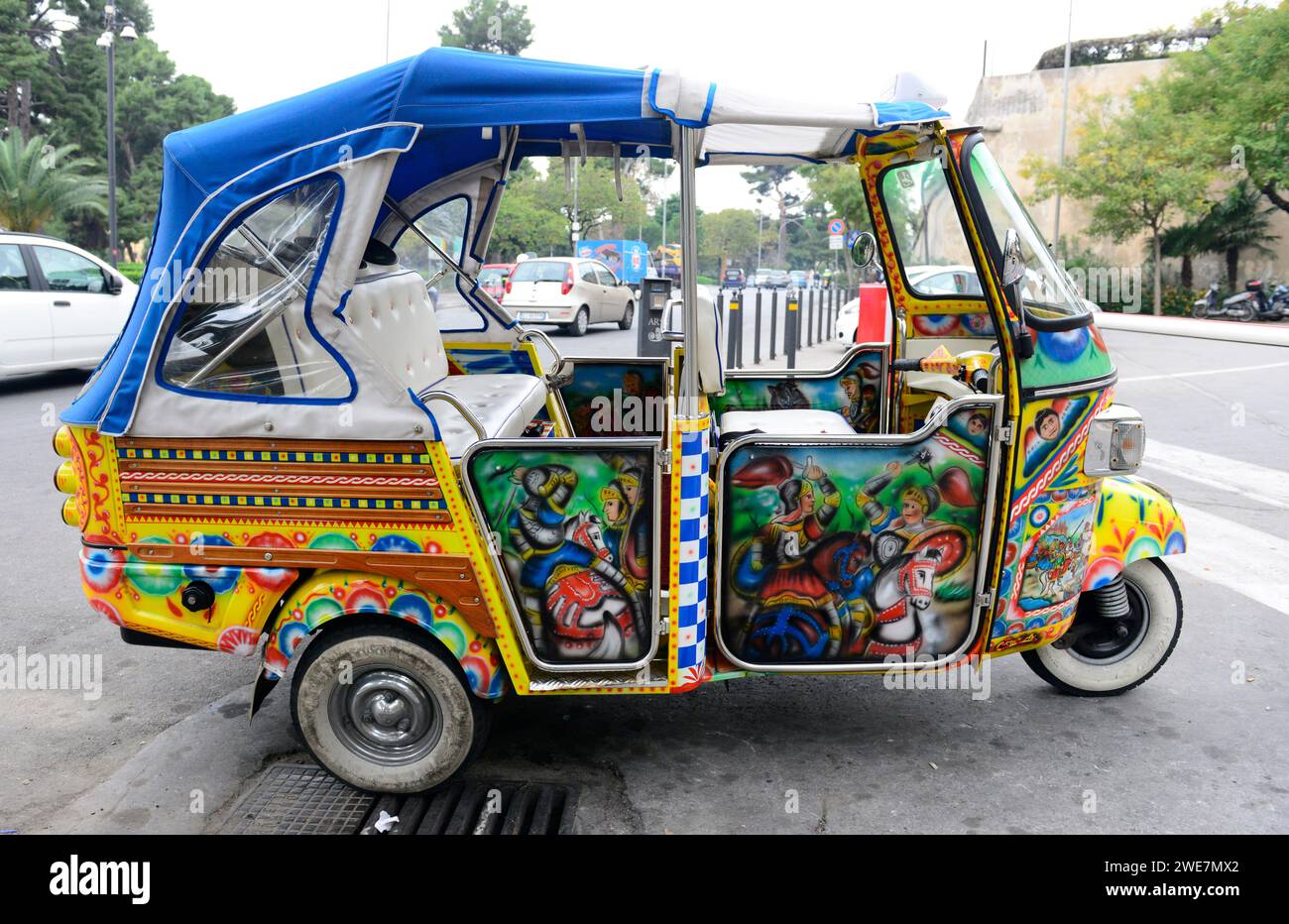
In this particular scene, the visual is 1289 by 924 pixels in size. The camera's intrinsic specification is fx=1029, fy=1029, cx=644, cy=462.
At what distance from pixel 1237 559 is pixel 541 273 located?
1011 centimetres

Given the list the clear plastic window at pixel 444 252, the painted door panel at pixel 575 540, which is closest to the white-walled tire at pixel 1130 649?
the painted door panel at pixel 575 540

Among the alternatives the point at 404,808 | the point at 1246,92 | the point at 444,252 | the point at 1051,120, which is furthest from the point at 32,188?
the point at 1051,120

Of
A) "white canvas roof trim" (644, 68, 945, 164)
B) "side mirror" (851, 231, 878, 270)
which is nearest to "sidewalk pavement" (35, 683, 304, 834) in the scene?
"white canvas roof trim" (644, 68, 945, 164)

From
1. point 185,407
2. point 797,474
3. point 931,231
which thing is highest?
point 931,231

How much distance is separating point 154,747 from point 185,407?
4.83 ft

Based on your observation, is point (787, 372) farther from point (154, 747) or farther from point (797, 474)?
point (154, 747)

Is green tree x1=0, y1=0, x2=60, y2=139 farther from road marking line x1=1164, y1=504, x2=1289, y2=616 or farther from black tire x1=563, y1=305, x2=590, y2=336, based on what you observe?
road marking line x1=1164, y1=504, x2=1289, y2=616

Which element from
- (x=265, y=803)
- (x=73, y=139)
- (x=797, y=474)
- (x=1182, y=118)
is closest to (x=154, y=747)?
(x=265, y=803)

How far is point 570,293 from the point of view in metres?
15.5

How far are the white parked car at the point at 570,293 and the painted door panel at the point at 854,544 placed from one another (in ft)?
28.2

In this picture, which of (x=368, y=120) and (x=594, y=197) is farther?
(x=594, y=197)

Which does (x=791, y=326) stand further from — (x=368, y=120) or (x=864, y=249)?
(x=368, y=120)

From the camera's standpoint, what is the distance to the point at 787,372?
5.07 meters

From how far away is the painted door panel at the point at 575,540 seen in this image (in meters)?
3.30
